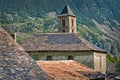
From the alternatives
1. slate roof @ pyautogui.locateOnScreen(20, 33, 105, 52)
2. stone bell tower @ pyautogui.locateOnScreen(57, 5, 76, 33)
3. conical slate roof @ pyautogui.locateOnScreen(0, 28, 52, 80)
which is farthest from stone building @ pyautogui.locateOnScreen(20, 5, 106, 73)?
conical slate roof @ pyautogui.locateOnScreen(0, 28, 52, 80)

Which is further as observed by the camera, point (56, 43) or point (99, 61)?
point (99, 61)

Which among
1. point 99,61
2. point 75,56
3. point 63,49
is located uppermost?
point 63,49

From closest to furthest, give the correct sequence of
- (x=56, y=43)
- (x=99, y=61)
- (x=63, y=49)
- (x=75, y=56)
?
1. (x=63, y=49)
2. (x=75, y=56)
3. (x=56, y=43)
4. (x=99, y=61)

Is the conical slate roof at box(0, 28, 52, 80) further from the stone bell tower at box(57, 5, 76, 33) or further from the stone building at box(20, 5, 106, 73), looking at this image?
the stone bell tower at box(57, 5, 76, 33)

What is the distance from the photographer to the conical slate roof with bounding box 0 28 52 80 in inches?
577

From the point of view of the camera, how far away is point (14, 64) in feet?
49.8

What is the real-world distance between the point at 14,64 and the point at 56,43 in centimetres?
4310

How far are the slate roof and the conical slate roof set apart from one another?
40600 millimetres

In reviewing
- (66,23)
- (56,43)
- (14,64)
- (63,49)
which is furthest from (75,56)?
(14,64)

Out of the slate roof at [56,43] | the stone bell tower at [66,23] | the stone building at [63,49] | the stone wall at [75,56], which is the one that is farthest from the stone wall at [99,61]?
the stone bell tower at [66,23]

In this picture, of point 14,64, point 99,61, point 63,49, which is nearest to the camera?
point 14,64

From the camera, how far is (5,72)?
47.8 ft

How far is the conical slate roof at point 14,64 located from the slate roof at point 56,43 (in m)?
40.6

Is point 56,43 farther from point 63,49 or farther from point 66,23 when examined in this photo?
point 66,23
